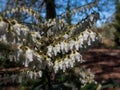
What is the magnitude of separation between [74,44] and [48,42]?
92 cm

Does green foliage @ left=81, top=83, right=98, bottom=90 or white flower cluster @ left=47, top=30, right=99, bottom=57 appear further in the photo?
green foliage @ left=81, top=83, right=98, bottom=90

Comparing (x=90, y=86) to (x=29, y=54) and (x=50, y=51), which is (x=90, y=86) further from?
(x=29, y=54)

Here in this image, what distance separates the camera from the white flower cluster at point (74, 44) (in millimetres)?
6820

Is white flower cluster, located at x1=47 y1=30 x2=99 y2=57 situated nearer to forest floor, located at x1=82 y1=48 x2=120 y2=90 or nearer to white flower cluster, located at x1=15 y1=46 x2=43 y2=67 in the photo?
white flower cluster, located at x1=15 y1=46 x2=43 y2=67

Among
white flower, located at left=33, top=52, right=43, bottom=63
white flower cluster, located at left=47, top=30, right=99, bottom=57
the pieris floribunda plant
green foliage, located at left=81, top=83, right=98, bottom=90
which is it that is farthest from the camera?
green foliage, located at left=81, top=83, right=98, bottom=90

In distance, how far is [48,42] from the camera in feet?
25.3

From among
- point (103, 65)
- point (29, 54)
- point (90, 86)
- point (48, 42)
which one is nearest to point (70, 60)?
point (29, 54)

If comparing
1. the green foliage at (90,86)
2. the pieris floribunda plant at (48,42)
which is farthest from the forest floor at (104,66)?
the pieris floribunda plant at (48,42)

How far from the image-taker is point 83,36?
6.84 meters

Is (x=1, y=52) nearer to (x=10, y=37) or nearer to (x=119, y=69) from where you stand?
(x=10, y=37)

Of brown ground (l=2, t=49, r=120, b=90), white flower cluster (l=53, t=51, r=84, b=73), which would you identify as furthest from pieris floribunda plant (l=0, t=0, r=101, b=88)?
brown ground (l=2, t=49, r=120, b=90)

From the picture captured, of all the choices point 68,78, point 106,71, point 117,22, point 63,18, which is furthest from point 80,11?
point 117,22

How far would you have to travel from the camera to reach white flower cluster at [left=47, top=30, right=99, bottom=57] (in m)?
6.82

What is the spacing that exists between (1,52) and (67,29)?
1594 millimetres
